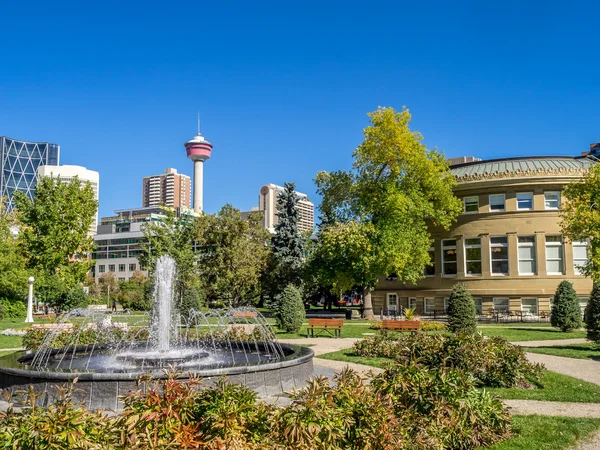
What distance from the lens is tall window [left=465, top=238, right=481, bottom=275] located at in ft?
125

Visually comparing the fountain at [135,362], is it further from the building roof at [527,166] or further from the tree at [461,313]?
the building roof at [527,166]

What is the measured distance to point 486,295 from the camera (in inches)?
1465

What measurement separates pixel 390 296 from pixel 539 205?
13161mm

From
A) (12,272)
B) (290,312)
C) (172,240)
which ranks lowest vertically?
(290,312)

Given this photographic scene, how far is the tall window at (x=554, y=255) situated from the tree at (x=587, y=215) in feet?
18.6

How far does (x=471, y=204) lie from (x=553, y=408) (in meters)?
29.1

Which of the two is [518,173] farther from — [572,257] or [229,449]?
[229,449]

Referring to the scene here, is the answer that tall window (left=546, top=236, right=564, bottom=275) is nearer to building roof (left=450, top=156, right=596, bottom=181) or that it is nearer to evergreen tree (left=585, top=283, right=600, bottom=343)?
building roof (left=450, top=156, right=596, bottom=181)

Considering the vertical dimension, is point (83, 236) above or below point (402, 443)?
above

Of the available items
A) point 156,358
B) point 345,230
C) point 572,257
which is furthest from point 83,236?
point 572,257

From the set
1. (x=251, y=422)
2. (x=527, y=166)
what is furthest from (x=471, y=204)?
(x=251, y=422)

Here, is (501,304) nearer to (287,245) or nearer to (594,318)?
(594,318)

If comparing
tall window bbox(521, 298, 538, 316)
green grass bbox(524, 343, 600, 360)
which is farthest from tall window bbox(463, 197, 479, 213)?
green grass bbox(524, 343, 600, 360)

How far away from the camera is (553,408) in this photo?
10656mm
